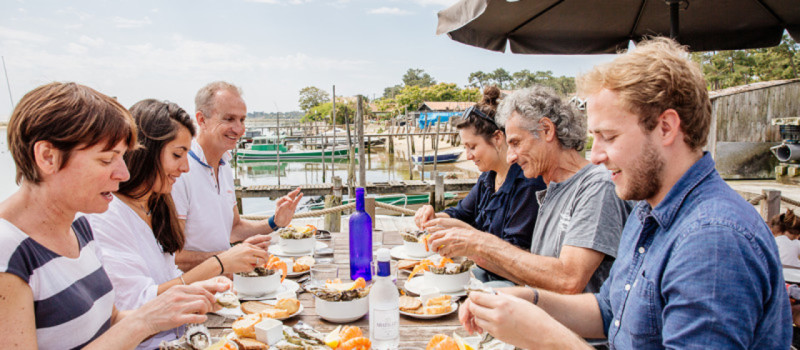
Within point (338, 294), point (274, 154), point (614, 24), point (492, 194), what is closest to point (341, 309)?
point (338, 294)

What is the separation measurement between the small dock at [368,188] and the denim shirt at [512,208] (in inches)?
193

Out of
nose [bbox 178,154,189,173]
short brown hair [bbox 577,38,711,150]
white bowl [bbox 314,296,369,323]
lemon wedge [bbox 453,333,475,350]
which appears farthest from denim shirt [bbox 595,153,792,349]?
nose [bbox 178,154,189,173]

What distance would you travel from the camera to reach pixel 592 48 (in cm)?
475

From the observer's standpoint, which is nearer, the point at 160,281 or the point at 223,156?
the point at 160,281

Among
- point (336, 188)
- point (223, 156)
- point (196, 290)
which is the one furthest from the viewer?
point (336, 188)

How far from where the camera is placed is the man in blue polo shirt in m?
1.02

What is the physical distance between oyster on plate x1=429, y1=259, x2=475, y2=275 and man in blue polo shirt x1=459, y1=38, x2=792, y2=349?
0.61m

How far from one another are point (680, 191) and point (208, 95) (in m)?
3.03

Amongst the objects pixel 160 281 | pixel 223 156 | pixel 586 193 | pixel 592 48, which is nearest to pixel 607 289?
pixel 586 193

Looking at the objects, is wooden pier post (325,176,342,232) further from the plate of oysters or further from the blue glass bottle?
the plate of oysters

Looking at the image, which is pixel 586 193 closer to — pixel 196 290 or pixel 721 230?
pixel 721 230

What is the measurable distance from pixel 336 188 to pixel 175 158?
18.0 ft

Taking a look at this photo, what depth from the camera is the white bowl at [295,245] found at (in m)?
2.77

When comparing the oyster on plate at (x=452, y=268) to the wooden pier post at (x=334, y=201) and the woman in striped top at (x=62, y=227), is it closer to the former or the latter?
the woman in striped top at (x=62, y=227)
